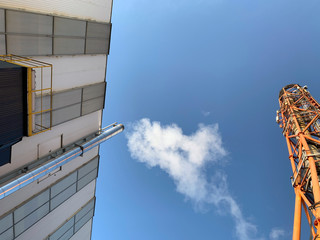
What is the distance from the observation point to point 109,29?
16.8 meters

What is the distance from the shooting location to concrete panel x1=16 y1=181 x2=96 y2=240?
1472cm

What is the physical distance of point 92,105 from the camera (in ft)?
58.6

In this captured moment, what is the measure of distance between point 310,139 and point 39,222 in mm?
24978

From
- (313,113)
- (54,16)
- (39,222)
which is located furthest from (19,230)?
(313,113)

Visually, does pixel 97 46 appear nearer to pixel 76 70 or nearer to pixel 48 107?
pixel 76 70

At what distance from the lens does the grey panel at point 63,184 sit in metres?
15.8

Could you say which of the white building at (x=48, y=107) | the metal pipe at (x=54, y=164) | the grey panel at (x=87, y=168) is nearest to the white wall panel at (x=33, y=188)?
the white building at (x=48, y=107)

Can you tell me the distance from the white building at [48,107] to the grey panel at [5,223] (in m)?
0.07

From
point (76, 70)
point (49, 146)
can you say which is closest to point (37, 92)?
point (76, 70)

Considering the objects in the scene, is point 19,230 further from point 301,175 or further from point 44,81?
point 301,175

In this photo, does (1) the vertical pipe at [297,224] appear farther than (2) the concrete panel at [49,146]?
No

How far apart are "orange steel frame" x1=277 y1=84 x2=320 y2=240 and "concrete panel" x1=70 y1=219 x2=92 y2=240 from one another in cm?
2034

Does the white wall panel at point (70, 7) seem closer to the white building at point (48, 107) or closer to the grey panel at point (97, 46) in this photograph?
the white building at point (48, 107)

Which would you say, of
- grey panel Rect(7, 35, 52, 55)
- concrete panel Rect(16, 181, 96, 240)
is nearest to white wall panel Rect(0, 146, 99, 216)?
concrete panel Rect(16, 181, 96, 240)
